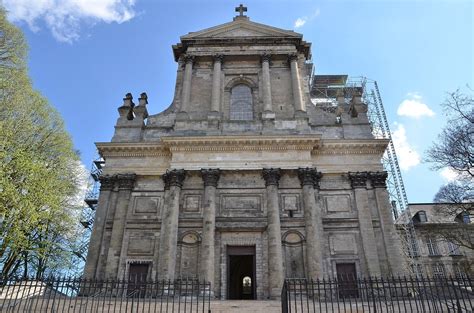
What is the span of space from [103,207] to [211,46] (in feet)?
40.3

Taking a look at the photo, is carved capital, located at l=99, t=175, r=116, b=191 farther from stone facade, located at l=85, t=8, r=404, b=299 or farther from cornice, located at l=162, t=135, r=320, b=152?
cornice, located at l=162, t=135, r=320, b=152

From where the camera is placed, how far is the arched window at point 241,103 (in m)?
22.5

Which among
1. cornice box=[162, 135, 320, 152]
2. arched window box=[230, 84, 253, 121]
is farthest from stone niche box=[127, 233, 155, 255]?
arched window box=[230, 84, 253, 121]

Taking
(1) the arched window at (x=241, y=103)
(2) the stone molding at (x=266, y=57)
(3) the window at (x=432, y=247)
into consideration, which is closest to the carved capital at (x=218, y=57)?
(1) the arched window at (x=241, y=103)

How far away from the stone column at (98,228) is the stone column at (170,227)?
2.95 m

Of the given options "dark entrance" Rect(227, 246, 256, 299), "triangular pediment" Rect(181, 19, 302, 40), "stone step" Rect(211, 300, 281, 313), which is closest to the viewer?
"stone step" Rect(211, 300, 281, 313)

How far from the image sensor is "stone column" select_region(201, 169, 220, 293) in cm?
1684

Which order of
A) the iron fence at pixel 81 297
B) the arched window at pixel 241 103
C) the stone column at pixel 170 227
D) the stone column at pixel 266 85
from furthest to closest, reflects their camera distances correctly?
the arched window at pixel 241 103 < the stone column at pixel 266 85 < the stone column at pixel 170 227 < the iron fence at pixel 81 297

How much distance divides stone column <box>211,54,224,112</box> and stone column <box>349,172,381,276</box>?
844 cm

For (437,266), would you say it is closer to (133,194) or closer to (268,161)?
(268,161)

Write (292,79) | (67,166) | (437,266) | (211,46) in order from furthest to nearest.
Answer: (437,266)
(211,46)
(292,79)
(67,166)

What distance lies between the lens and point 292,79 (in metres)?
23.1

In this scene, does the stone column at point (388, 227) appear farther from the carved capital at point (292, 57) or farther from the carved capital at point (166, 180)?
the carved capital at point (166, 180)

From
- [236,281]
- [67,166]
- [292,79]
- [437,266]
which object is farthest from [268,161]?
[437,266]
